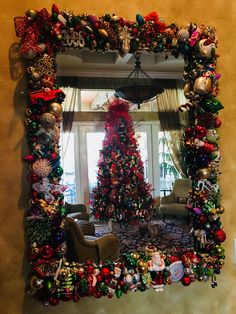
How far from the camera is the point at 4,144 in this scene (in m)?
1.19

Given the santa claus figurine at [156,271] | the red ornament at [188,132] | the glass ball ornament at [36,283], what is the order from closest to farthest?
the glass ball ornament at [36,283], the santa claus figurine at [156,271], the red ornament at [188,132]

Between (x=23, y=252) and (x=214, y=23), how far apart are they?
142 cm

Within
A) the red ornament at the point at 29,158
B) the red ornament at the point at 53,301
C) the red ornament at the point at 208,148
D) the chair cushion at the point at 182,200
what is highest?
the red ornament at the point at 208,148

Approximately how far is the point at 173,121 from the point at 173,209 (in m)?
0.42

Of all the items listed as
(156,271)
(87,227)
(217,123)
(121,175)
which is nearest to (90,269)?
(87,227)

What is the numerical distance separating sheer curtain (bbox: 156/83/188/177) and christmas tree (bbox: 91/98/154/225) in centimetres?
16

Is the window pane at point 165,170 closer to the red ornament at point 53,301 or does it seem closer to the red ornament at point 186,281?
the red ornament at point 186,281

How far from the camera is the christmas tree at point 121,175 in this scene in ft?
4.18

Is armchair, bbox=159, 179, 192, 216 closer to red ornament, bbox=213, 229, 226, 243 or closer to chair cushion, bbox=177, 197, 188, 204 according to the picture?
chair cushion, bbox=177, 197, 188, 204

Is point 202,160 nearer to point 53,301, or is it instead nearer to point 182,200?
point 182,200

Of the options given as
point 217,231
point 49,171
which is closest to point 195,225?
point 217,231

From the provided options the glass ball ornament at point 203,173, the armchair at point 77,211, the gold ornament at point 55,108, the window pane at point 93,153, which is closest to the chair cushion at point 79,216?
the armchair at point 77,211

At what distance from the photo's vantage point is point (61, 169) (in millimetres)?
1190

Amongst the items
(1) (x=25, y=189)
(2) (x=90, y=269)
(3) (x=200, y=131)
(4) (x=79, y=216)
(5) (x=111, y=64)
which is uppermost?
(5) (x=111, y=64)
